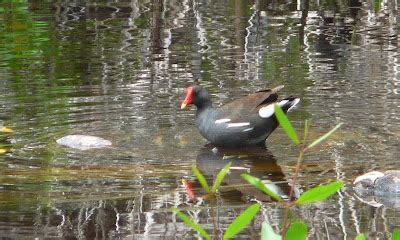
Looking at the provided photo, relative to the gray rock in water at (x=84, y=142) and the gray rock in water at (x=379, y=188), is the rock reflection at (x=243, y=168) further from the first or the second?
the gray rock in water at (x=84, y=142)

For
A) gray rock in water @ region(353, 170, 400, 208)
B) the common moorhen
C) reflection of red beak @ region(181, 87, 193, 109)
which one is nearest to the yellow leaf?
reflection of red beak @ region(181, 87, 193, 109)

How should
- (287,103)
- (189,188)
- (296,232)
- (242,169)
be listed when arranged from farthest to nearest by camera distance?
1. (287,103)
2. (242,169)
3. (189,188)
4. (296,232)

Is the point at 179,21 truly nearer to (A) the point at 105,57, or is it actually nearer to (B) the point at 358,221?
(A) the point at 105,57

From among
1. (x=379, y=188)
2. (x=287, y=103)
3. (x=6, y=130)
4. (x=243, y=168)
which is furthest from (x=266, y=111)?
(x=6, y=130)

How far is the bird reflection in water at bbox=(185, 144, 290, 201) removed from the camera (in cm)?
634

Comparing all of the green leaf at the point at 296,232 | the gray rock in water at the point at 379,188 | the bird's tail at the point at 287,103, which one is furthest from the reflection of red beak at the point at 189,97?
the green leaf at the point at 296,232

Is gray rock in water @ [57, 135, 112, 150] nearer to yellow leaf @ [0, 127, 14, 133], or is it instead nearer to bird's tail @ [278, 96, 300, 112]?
yellow leaf @ [0, 127, 14, 133]

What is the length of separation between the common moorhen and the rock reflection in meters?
0.10

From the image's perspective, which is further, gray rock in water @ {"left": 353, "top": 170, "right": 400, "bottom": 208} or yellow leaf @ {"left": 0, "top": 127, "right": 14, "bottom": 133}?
yellow leaf @ {"left": 0, "top": 127, "right": 14, "bottom": 133}

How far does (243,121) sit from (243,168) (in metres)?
0.73

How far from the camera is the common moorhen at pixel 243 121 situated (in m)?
7.80

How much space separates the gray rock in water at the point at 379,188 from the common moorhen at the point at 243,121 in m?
1.56

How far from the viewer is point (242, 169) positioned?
7.18m

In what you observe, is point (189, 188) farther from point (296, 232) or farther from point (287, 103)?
point (296, 232)
